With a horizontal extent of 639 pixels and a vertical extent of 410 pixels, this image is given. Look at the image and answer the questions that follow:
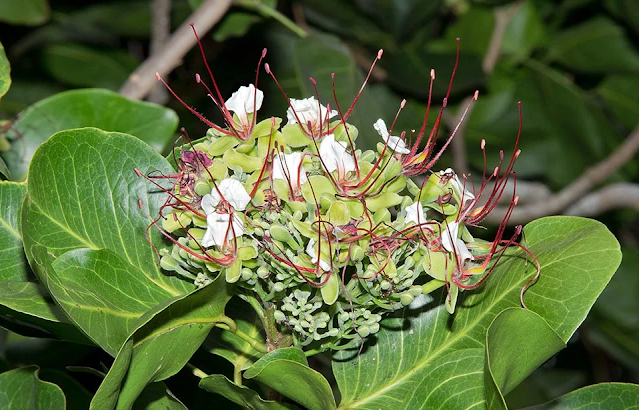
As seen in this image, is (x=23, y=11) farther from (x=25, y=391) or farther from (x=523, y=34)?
(x=523, y=34)

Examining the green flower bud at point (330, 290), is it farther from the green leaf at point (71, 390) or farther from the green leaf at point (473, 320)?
the green leaf at point (71, 390)

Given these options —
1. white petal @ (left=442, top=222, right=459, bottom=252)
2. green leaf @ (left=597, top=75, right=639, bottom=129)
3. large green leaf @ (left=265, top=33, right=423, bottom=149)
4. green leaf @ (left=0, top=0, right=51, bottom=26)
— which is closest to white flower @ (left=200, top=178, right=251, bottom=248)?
white petal @ (left=442, top=222, right=459, bottom=252)

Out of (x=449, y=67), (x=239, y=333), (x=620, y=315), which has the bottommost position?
(x=620, y=315)

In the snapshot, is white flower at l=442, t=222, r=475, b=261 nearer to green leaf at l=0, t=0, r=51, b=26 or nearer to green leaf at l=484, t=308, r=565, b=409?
green leaf at l=484, t=308, r=565, b=409

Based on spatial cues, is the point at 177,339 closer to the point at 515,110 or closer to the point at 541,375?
the point at 515,110

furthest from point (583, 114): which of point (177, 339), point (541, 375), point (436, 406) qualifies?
point (177, 339)

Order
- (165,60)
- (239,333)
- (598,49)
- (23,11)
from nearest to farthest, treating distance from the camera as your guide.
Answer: (239,333), (165,60), (23,11), (598,49)

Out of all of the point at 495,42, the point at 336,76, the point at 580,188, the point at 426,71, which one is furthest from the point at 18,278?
the point at 495,42
